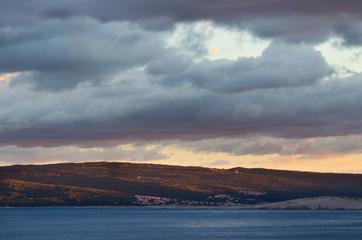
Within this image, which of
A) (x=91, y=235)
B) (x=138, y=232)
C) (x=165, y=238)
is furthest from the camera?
(x=138, y=232)

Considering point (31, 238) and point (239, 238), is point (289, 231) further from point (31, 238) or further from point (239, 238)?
point (31, 238)

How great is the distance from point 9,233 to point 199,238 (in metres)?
64.8

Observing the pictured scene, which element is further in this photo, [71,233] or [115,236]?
[71,233]

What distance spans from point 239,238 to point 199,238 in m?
10.9

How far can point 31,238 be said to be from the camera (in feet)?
579

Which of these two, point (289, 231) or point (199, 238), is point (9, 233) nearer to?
point (199, 238)

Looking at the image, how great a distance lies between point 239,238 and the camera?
564 feet

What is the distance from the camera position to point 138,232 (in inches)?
7697

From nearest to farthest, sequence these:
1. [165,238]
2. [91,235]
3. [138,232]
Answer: [165,238] < [91,235] < [138,232]

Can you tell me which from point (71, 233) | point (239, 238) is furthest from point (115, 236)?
point (239, 238)

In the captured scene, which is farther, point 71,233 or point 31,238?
point 71,233

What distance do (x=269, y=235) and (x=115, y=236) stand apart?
4469 centimetres

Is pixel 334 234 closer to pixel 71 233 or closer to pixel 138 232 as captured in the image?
pixel 138 232

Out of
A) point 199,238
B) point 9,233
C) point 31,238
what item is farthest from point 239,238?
point 9,233
